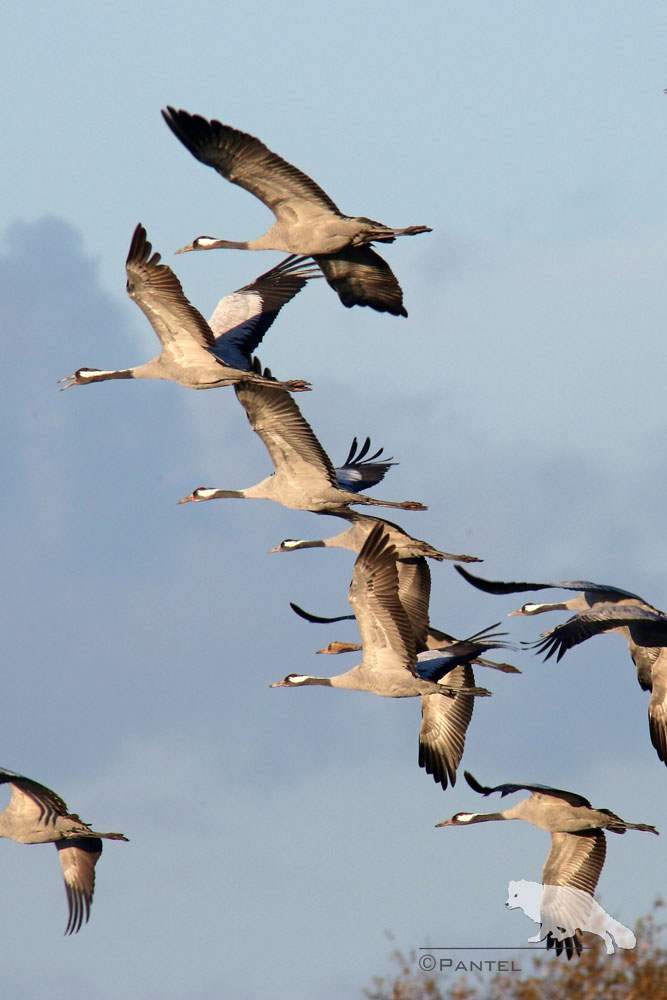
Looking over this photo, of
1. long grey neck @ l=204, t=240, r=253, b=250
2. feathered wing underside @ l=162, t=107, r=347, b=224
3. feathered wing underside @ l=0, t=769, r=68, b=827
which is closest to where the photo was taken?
feathered wing underside @ l=162, t=107, r=347, b=224

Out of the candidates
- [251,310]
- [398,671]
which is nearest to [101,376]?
[251,310]

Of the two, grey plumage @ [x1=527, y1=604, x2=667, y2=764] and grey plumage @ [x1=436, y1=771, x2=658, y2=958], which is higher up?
grey plumage @ [x1=527, y1=604, x2=667, y2=764]

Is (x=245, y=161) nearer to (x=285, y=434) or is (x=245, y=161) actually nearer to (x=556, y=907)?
(x=285, y=434)

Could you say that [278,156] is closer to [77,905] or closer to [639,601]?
[639,601]

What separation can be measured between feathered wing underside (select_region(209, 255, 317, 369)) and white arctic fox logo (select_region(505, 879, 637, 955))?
764cm

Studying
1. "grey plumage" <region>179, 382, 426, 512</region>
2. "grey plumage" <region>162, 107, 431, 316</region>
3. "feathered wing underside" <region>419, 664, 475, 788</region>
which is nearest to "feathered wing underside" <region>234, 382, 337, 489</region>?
"grey plumage" <region>179, 382, 426, 512</region>

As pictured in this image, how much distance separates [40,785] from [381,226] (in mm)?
7917

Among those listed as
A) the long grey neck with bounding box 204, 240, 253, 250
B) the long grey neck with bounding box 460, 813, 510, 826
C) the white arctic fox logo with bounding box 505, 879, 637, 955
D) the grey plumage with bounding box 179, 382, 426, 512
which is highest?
the long grey neck with bounding box 204, 240, 253, 250

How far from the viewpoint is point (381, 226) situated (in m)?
23.1

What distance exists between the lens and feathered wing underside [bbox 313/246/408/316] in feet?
79.4

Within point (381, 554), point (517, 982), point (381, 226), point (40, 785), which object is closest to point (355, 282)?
point (381, 226)

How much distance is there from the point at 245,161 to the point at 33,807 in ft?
27.6

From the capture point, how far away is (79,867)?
2483 centimetres

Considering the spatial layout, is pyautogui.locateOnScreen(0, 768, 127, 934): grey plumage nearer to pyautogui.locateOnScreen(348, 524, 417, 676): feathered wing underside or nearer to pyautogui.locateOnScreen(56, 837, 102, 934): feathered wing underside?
pyautogui.locateOnScreen(56, 837, 102, 934): feathered wing underside
